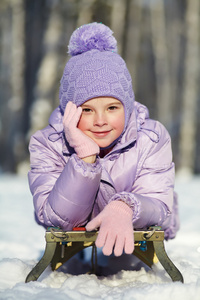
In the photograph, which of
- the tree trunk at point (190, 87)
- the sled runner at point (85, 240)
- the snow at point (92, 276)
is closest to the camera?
the snow at point (92, 276)

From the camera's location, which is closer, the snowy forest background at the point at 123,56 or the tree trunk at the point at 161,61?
the snowy forest background at the point at 123,56

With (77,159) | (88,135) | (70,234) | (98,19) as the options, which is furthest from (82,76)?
(98,19)

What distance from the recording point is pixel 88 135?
6.46 feet

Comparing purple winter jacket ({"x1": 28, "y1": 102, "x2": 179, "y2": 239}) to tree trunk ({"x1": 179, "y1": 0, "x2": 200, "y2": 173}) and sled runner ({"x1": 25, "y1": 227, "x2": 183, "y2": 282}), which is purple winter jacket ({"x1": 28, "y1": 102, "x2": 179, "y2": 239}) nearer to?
sled runner ({"x1": 25, "y1": 227, "x2": 183, "y2": 282})

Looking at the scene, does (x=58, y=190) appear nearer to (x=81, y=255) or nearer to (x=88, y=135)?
(x=88, y=135)

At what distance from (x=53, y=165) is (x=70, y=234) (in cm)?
49

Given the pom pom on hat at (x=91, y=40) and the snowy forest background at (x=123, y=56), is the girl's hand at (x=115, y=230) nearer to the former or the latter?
the pom pom on hat at (x=91, y=40)

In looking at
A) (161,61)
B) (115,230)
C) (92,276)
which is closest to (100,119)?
(115,230)

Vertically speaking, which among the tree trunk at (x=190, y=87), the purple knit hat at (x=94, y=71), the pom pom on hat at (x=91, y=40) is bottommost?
the tree trunk at (x=190, y=87)

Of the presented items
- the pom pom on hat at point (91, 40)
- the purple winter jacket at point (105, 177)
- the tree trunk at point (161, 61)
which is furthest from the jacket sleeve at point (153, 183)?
the tree trunk at point (161, 61)

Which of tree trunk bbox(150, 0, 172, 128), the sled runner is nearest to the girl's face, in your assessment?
the sled runner

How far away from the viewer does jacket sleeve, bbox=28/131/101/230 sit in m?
1.78

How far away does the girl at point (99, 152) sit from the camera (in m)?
1.79

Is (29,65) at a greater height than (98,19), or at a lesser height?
lesser
